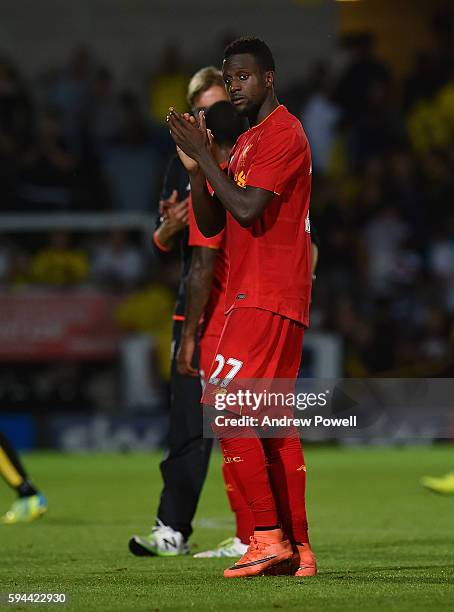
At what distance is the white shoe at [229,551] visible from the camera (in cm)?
689

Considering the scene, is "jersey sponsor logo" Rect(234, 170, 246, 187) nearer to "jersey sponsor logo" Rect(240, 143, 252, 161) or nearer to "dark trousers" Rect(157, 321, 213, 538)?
"jersey sponsor logo" Rect(240, 143, 252, 161)

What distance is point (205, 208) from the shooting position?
18.8 feet

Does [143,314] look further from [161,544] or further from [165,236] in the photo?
[161,544]

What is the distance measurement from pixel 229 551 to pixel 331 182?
9.97 m

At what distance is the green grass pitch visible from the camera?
5.04 m

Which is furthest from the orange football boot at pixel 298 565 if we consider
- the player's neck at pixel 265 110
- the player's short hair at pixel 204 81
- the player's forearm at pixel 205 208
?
the player's short hair at pixel 204 81

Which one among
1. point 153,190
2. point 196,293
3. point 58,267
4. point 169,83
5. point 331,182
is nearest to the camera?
point 196,293

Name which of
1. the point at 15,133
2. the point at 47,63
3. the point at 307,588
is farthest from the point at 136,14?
the point at 307,588

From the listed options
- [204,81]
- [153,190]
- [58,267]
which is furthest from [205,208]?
[153,190]

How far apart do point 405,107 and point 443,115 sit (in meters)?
0.72

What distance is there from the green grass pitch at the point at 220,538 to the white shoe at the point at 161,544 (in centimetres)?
7

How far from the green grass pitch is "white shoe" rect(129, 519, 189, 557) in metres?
0.07

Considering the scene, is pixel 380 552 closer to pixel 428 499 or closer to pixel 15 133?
pixel 428 499

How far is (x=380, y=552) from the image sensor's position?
688 centimetres
